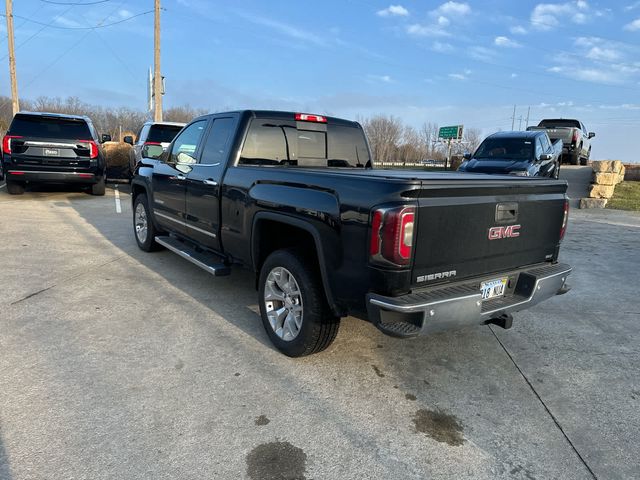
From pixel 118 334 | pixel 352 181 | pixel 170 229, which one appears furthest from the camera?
pixel 170 229

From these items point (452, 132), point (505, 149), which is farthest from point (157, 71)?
point (452, 132)

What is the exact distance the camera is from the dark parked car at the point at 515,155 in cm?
1096

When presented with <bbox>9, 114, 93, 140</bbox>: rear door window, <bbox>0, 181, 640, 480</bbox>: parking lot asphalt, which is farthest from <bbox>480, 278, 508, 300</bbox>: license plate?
<bbox>9, 114, 93, 140</bbox>: rear door window

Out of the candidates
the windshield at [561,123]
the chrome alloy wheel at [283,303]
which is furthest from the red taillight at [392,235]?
the windshield at [561,123]

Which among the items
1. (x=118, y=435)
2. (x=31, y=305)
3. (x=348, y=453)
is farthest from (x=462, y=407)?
(x=31, y=305)

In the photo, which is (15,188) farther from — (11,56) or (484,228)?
(11,56)

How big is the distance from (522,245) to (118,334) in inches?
131

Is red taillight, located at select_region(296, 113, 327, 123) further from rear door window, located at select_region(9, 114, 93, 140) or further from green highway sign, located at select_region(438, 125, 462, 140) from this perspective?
green highway sign, located at select_region(438, 125, 462, 140)

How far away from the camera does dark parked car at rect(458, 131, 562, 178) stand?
1096 centimetres

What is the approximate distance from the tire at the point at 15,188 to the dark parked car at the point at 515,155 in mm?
11316

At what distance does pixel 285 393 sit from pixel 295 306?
2.22 feet

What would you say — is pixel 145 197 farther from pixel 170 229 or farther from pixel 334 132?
pixel 334 132

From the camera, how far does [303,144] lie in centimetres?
475

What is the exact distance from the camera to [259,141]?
4.44 metres
